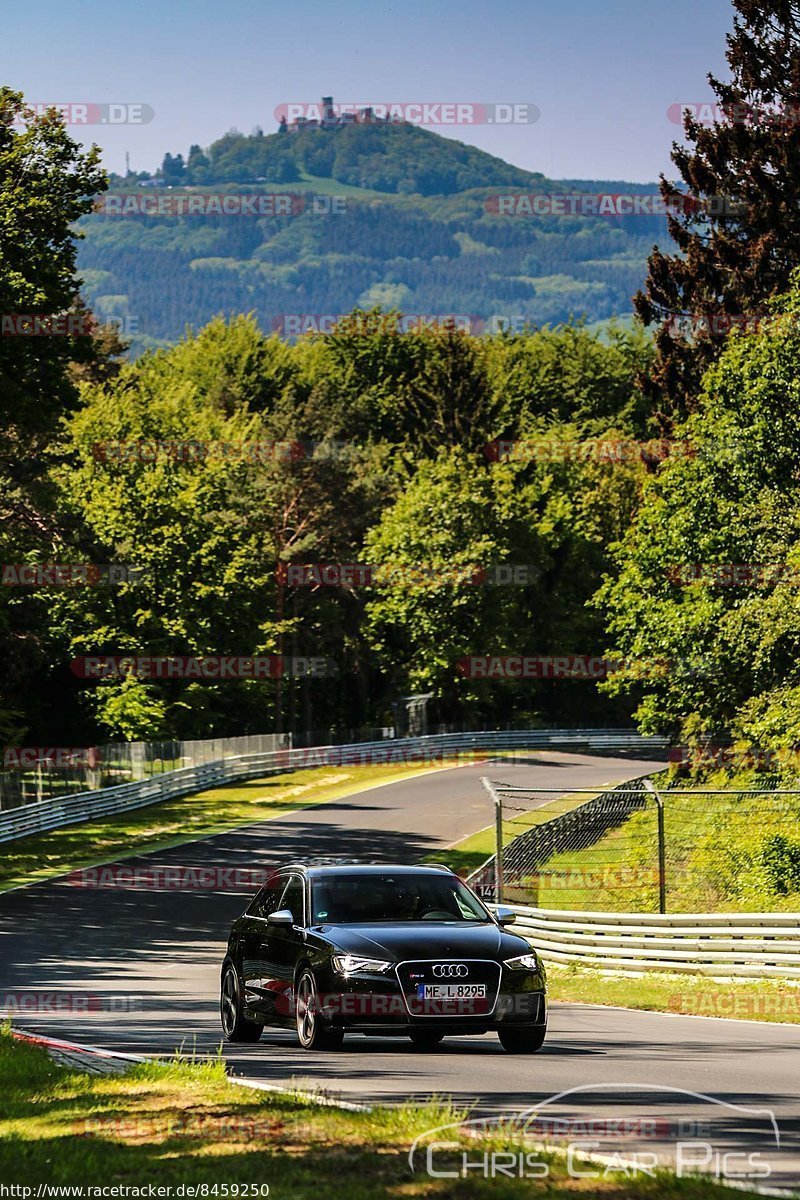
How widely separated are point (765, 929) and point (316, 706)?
72.0 m

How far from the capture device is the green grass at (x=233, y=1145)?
7.09m

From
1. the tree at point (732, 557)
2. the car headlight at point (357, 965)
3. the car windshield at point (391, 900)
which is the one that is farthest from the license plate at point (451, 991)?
the tree at point (732, 557)

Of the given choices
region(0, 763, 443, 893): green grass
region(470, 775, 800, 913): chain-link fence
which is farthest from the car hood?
region(0, 763, 443, 893): green grass

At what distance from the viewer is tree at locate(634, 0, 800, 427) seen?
171 ft

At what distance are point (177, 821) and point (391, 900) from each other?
128 feet

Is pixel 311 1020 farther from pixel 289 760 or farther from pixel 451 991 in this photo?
pixel 289 760

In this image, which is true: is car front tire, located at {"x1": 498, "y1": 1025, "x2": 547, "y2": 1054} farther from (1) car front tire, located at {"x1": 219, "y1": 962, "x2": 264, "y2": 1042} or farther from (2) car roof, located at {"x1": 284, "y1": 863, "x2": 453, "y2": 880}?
(1) car front tire, located at {"x1": 219, "y1": 962, "x2": 264, "y2": 1042}

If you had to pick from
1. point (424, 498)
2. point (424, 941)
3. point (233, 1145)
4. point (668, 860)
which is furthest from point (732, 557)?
point (424, 498)

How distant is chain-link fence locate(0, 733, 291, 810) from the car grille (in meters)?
34.3

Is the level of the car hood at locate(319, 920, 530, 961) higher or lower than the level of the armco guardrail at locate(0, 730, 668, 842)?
higher

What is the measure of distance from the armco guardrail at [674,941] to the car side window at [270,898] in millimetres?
7152

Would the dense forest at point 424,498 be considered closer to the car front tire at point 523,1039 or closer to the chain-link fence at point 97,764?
the chain-link fence at point 97,764

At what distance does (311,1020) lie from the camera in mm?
13062

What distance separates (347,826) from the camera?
49.0 m
